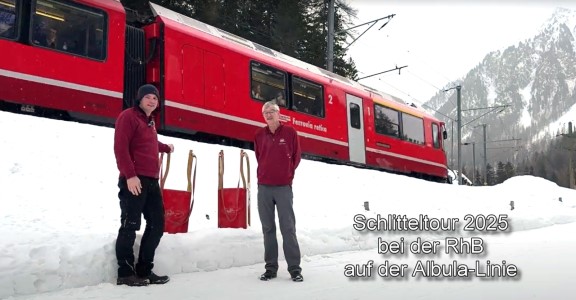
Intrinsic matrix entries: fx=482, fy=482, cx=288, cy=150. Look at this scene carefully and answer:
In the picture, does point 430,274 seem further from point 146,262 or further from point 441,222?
point 441,222

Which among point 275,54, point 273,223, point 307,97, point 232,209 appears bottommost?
point 273,223

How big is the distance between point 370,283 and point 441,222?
17.1ft

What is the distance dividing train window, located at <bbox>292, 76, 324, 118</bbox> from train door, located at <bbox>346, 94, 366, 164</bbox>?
130cm

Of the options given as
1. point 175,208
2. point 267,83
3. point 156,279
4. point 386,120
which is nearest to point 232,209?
Answer: point 175,208

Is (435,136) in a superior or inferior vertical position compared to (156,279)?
superior

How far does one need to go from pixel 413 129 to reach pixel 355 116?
3.75 meters

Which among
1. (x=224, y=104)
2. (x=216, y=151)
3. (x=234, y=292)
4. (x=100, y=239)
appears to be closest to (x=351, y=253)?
(x=234, y=292)

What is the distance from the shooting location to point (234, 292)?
12.3 feet

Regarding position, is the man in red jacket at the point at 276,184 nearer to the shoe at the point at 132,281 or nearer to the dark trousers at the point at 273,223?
the dark trousers at the point at 273,223

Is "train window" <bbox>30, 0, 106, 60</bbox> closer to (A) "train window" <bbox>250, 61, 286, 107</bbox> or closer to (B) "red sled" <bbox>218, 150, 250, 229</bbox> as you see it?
(A) "train window" <bbox>250, 61, 286, 107</bbox>

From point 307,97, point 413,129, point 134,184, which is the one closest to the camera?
point 134,184

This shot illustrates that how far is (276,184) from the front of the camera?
444 cm

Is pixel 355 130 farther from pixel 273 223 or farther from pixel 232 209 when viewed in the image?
pixel 273 223

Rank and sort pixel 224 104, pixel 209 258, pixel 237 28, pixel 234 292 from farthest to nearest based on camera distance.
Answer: pixel 237 28 → pixel 224 104 → pixel 209 258 → pixel 234 292
